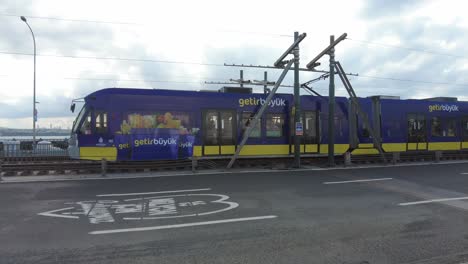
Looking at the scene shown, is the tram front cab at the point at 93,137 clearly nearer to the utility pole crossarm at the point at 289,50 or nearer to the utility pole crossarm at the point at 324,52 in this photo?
the utility pole crossarm at the point at 289,50

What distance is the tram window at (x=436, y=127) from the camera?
1964 cm

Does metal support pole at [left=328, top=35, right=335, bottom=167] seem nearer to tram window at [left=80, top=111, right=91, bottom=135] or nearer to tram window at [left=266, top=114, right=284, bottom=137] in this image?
tram window at [left=266, top=114, right=284, bottom=137]

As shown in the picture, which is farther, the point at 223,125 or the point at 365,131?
the point at 365,131

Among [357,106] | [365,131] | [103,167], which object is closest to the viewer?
[103,167]

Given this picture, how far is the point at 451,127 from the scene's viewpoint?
20.2 m

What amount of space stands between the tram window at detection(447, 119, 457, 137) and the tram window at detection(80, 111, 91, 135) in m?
19.4

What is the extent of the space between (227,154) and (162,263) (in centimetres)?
1072

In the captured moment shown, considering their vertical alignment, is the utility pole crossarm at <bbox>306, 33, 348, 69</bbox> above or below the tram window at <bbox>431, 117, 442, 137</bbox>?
above

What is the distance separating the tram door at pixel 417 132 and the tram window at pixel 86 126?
53.4 feet

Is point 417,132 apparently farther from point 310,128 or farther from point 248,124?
point 248,124

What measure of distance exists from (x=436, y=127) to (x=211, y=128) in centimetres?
1350

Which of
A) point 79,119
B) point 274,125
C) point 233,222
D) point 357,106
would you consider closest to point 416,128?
point 357,106

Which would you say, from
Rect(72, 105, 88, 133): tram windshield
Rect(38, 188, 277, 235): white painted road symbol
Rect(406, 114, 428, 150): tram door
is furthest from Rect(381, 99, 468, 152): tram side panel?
Rect(72, 105, 88, 133): tram windshield

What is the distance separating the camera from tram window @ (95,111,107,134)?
1355 cm
